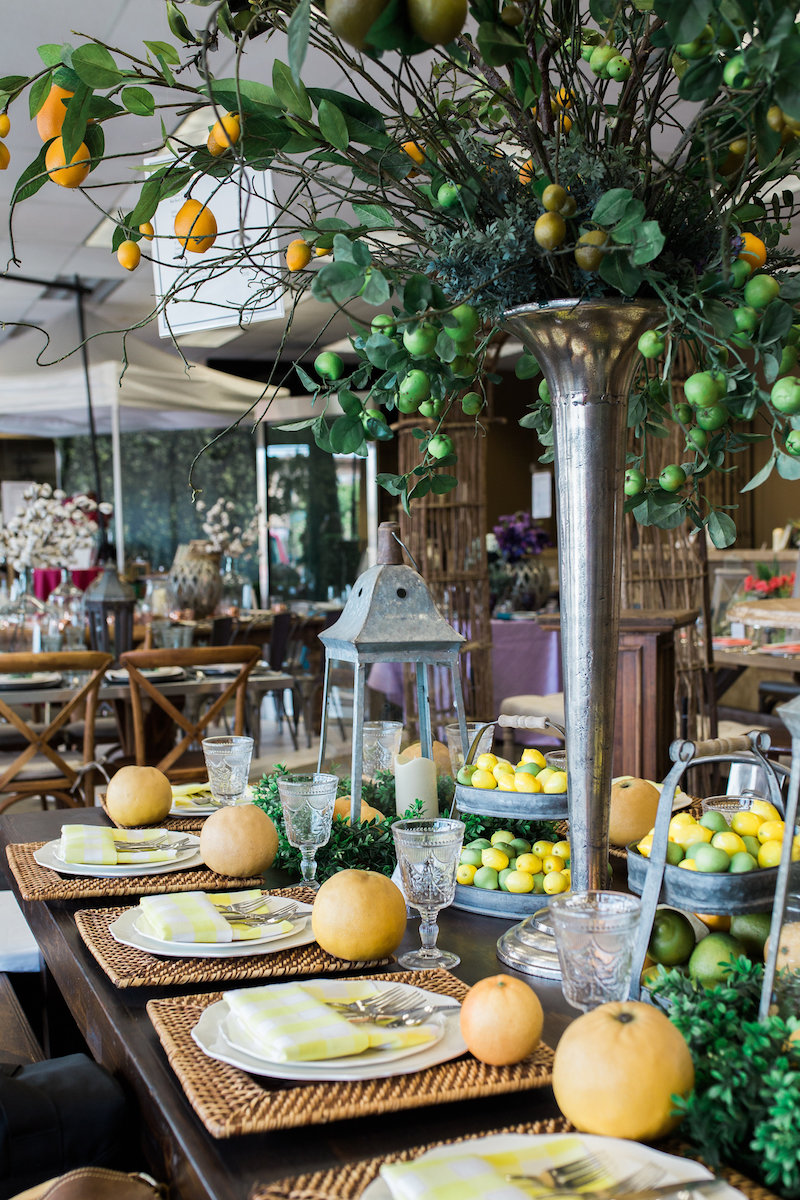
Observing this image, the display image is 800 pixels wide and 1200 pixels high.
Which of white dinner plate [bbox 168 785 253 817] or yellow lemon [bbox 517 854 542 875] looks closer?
yellow lemon [bbox 517 854 542 875]

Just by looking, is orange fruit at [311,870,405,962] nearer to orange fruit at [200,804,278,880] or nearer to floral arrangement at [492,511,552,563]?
orange fruit at [200,804,278,880]

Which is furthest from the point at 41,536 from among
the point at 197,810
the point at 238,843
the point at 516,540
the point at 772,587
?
the point at 772,587

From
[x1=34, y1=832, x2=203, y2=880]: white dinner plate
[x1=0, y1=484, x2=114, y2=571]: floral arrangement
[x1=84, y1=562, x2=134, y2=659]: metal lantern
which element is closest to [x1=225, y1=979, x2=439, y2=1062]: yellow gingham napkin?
[x1=34, y1=832, x2=203, y2=880]: white dinner plate

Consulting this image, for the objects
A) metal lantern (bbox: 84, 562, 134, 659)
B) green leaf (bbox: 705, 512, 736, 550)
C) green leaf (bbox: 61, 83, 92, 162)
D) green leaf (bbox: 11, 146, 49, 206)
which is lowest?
metal lantern (bbox: 84, 562, 134, 659)

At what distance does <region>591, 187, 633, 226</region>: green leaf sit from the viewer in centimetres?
77

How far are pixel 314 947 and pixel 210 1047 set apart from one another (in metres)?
0.26

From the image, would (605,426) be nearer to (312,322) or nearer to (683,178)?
(683,178)

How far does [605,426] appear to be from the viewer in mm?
987

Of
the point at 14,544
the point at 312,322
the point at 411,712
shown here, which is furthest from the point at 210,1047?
the point at 312,322

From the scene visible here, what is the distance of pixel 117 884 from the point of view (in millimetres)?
1269

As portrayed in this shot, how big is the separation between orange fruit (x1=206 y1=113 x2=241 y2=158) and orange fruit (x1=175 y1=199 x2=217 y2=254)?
0.17ft

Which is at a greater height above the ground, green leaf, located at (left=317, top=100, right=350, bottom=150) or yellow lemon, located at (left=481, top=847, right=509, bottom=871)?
green leaf, located at (left=317, top=100, right=350, bottom=150)

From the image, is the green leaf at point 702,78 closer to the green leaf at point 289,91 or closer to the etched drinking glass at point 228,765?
the green leaf at point 289,91

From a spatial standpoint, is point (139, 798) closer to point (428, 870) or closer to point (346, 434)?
point (428, 870)
